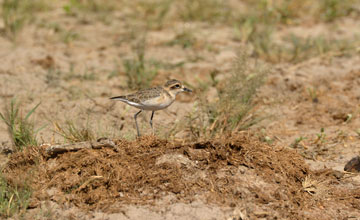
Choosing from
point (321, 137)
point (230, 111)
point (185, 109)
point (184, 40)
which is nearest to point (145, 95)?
point (230, 111)

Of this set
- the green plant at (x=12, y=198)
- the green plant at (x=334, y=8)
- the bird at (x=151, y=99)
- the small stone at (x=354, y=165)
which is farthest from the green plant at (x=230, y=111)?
the green plant at (x=334, y=8)

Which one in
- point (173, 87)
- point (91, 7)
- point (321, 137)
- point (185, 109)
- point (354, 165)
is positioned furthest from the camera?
point (91, 7)

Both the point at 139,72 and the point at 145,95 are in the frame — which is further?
the point at 139,72

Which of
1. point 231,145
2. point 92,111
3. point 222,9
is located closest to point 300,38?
point 222,9

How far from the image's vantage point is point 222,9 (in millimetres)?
9539

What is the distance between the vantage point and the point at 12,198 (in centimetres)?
376

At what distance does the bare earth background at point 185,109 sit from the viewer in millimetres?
3844

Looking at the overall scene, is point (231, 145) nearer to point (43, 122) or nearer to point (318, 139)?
point (318, 139)

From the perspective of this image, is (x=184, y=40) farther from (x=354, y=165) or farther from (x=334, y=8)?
(x=354, y=165)

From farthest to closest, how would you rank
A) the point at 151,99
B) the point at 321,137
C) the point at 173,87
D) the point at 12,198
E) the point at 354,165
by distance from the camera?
the point at 321,137
the point at 173,87
the point at 151,99
the point at 354,165
the point at 12,198

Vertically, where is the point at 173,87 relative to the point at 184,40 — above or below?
above

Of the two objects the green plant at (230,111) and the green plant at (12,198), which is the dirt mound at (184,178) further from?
the green plant at (230,111)

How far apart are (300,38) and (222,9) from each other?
1880 millimetres

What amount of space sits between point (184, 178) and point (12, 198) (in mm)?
1366
